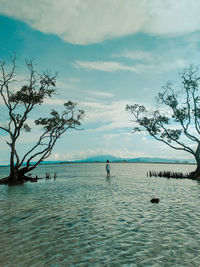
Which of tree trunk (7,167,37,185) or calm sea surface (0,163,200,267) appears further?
tree trunk (7,167,37,185)

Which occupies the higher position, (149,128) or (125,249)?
(149,128)

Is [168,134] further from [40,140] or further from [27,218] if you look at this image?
[27,218]

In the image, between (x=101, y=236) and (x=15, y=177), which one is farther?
(x=15, y=177)

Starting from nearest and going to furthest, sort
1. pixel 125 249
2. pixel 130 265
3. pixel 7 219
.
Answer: pixel 130 265 < pixel 125 249 < pixel 7 219

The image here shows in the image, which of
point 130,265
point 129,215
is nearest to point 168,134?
point 129,215

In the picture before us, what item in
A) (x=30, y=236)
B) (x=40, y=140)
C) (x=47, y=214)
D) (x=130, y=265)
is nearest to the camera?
(x=130, y=265)

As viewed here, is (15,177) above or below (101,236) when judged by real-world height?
above

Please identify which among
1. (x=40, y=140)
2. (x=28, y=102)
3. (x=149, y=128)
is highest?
(x=28, y=102)

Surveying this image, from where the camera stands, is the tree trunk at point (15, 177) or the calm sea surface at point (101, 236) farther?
the tree trunk at point (15, 177)

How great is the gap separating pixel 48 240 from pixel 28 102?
28532mm

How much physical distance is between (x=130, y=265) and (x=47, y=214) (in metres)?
8.18

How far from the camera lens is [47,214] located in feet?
43.8

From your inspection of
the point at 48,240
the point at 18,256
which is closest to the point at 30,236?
the point at 48,240

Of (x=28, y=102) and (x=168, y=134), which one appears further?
(x=168, y=134)
